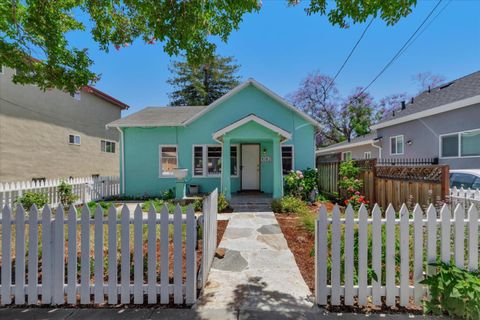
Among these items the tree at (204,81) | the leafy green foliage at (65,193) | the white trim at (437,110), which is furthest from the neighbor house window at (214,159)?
the tree at (204,81)

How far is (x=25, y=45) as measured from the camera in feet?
14.2

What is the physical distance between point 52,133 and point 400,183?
16278mm

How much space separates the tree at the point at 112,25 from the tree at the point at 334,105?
27.5 meters

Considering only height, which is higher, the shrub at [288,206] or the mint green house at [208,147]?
the mint green house at [208,147]

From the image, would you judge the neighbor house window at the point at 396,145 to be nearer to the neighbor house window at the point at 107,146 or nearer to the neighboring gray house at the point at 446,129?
the neighboring gray house at the point at 446,129

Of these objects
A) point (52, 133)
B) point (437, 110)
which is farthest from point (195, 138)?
point (437, 110)

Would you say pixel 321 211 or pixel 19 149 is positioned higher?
pixel 19 149

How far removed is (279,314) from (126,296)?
1720 mm

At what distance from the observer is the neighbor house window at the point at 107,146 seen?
16.6 meters

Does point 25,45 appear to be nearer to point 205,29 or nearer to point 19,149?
point 205,29

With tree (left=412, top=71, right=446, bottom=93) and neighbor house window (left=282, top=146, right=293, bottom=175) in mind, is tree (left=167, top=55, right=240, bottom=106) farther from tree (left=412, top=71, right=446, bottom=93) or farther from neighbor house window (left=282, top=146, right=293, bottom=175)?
tree (left=412, top=71, right=446, bottom=93)

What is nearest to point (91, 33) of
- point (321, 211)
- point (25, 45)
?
point (25, 45)

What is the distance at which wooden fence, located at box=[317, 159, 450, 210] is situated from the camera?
15.2 feet

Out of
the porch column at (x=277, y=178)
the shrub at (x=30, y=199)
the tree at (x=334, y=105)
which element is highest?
the tree at (x=334, y=105)
